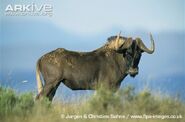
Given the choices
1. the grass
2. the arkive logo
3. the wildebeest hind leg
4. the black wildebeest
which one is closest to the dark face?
the black wildebeest

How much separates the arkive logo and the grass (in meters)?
1.27

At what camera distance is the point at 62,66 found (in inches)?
683

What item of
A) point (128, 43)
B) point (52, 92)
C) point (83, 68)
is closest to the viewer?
point (52, 92)

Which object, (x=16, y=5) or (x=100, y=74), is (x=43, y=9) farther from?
(x=100, y=74)

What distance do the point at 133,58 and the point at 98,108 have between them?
1.44 m

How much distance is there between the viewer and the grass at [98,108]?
54.2 ft

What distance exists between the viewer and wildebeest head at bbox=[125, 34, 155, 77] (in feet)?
57.7

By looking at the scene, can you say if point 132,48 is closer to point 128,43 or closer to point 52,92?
point 128,43

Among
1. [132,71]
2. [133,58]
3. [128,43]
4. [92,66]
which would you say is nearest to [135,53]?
[133,58]

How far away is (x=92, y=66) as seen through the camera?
17.6 m

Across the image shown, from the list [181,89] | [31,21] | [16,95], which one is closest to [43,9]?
[31,21]

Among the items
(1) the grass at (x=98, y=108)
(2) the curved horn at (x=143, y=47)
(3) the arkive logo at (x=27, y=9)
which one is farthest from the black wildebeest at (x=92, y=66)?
(3) the arkive logo at (x=27, y=9)

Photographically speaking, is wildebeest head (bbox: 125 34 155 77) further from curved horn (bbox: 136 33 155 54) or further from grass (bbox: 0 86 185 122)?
grass (bbox: 0 86 185 122)

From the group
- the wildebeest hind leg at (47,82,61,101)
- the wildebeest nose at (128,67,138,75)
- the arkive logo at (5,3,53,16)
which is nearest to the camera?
the arkive logo at (5,3,53,16)
